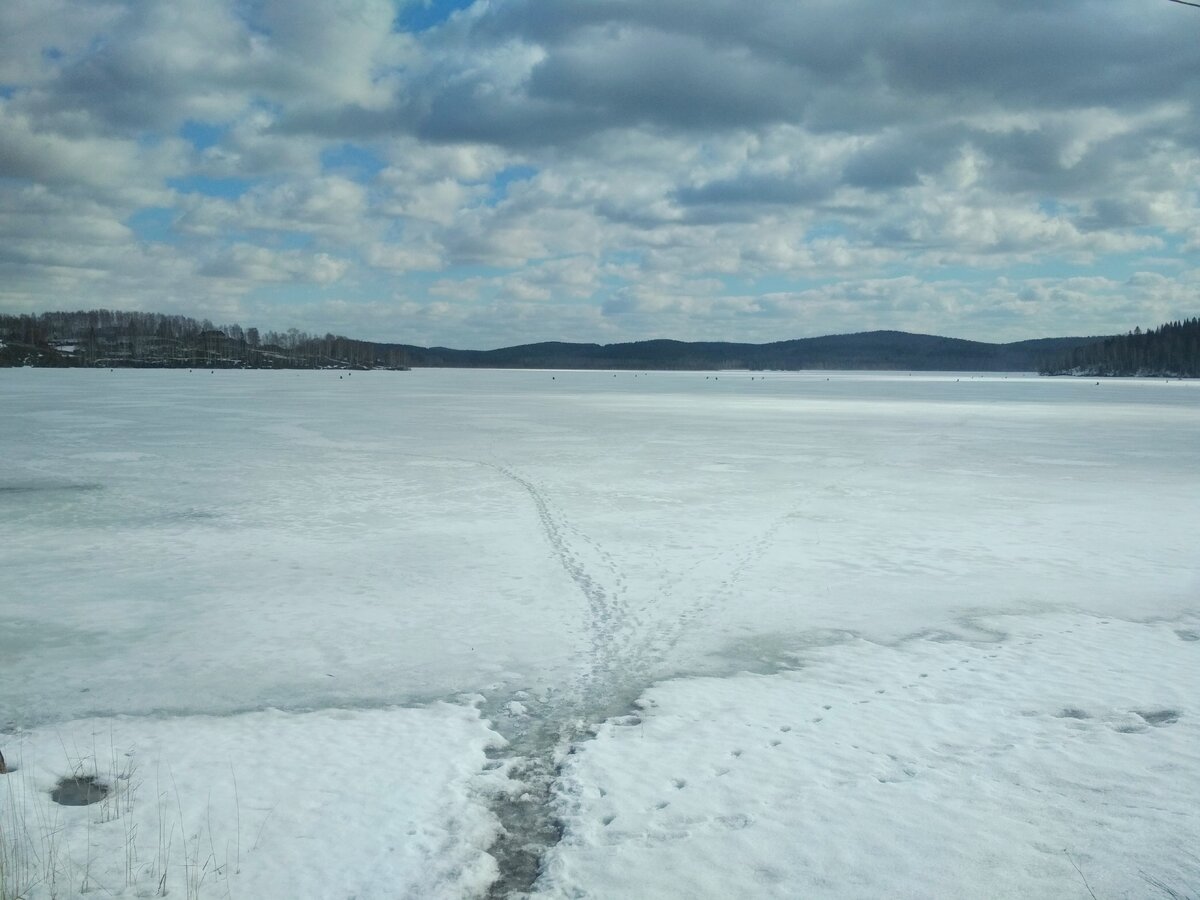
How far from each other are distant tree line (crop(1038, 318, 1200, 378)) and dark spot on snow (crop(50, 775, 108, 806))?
17186 centimetres

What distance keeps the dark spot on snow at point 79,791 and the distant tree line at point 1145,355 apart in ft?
564

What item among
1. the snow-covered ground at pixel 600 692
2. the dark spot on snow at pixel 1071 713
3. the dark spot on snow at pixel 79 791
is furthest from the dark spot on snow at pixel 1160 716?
the dark spot on snow at pixel 79 791

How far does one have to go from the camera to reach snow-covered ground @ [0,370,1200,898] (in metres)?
4.43

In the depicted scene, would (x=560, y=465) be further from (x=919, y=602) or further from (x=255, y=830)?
(x=255, y=830)

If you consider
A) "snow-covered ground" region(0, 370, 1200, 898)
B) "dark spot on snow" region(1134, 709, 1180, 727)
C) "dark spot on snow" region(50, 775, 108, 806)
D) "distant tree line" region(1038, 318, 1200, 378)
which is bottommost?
"dark spot on snow" region(50, 775, 108, 806)

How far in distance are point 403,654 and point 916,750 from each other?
13.8ft

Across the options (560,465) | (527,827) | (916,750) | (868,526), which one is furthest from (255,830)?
(560,465)

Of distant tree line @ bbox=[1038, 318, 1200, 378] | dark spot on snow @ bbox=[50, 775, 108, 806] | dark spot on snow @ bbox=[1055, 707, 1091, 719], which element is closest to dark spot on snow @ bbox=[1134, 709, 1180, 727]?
dark spot on snow @ bbox=[1055, 707, 1091, 719]

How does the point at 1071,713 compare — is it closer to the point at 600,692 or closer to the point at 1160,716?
the point at 1160,716

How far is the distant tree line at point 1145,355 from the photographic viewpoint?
147 meters

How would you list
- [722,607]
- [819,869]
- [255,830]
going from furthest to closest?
1. [722,607]
2. [255,830]
3. [819,869]

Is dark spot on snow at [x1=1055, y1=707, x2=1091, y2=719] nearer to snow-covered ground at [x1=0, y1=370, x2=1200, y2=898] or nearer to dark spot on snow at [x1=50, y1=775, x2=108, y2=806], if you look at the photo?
snow-covered ground at [x1=0, y1=370, x2=1200, y2=898]

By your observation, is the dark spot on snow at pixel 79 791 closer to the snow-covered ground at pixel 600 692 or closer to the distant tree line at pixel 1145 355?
the snow-covered ground at pixel 600 692

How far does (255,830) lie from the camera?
4.64m
